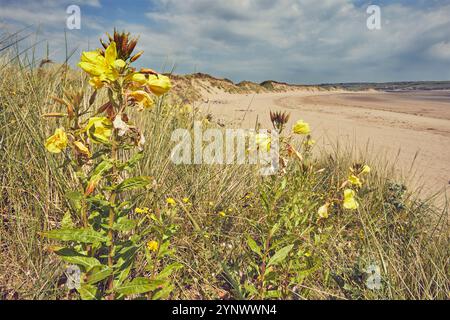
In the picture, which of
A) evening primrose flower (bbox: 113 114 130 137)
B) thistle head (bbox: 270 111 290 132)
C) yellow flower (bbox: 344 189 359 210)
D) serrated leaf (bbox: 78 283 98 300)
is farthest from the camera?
yellow flower (bbox: 344 189 359 210)

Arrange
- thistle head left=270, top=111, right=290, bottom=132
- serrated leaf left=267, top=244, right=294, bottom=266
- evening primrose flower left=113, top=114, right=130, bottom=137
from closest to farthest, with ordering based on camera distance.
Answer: evening primrose flower left=113, top=114, right=130, bottom=137
serrated leaf left=267, top=244, right=294, bottom=266
thistle head left=270, top=111, right=290, bottom=132

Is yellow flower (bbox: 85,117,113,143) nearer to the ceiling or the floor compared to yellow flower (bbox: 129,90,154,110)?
nearer to the floor

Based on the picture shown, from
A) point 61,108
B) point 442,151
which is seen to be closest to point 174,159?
point 61,108

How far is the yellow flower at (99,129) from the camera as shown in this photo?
3.21ft

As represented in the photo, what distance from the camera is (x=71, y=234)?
0.98 m

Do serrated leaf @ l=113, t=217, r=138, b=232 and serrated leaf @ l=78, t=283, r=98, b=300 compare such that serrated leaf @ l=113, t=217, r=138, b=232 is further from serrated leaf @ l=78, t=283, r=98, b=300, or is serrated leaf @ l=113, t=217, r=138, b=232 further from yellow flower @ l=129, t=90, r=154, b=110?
yellow flower @ l=129, t=90, r=154, b=110

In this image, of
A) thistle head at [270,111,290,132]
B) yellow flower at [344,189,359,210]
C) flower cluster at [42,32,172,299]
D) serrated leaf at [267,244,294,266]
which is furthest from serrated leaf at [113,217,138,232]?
yellow flower at [344,189,359,210]

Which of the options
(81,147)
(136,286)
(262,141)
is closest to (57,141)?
(81,147)

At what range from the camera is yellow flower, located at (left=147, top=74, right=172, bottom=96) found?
1.00 m

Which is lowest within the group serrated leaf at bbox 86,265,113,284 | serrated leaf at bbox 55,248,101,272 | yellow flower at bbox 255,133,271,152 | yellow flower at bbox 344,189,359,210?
serrated leaf at bbox 86,265,113,284

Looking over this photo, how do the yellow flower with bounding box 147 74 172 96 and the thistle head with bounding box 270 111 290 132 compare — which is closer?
the yellow flower with bounding box 147 74 172 96

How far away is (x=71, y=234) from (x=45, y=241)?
2.41ft

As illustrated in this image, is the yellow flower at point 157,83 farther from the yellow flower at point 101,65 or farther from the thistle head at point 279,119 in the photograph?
the thistle head at point 279,119

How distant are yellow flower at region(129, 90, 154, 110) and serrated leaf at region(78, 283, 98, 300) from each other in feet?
2.33
